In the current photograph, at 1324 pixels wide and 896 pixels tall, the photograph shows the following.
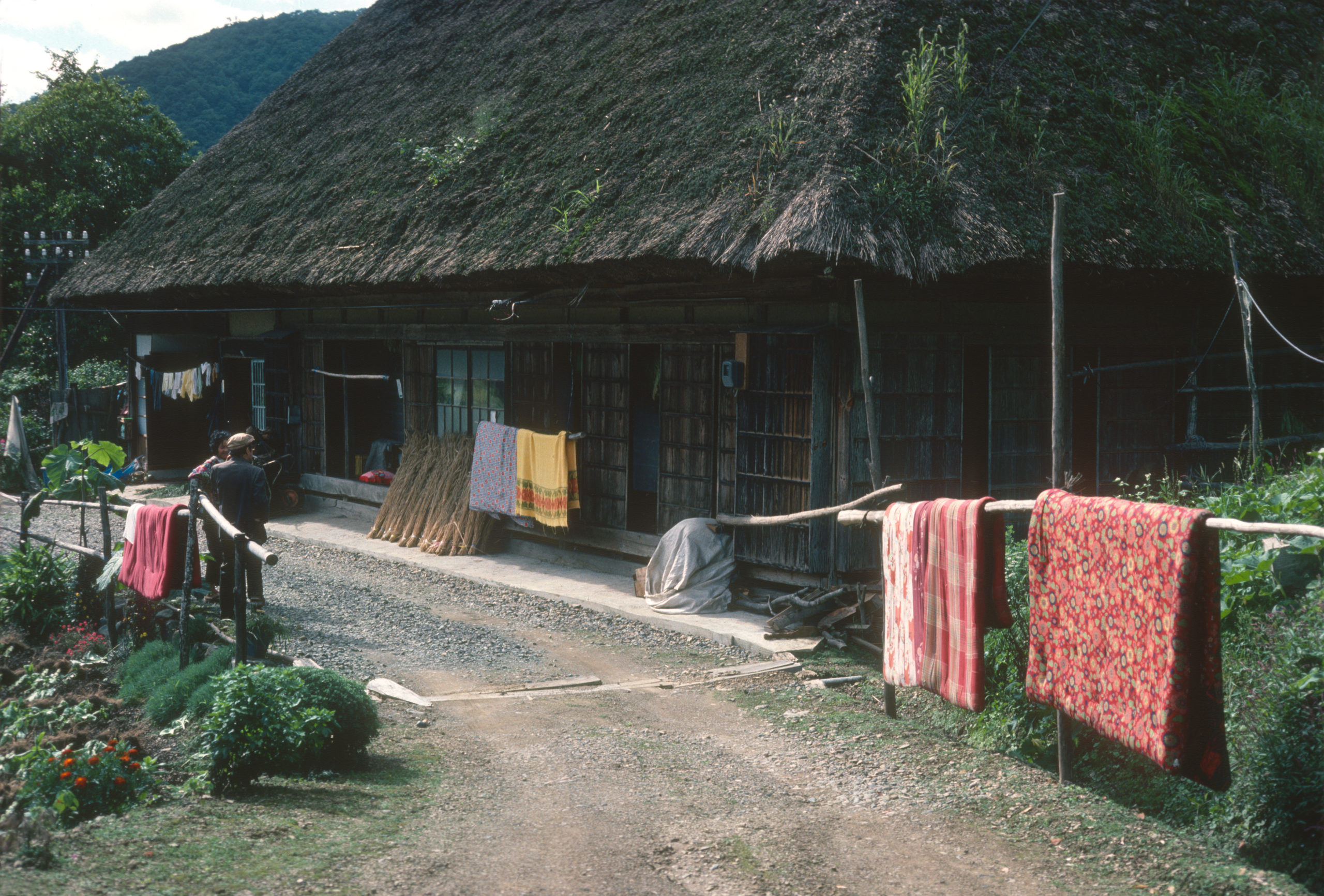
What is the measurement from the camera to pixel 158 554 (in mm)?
7023

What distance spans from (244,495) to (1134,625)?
6231mm

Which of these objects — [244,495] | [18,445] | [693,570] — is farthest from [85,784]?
[18,445]

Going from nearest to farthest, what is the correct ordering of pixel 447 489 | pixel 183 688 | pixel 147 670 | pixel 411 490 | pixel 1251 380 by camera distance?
pixel 183 688 < pixel 1251 380 < pixel 147 670 < pixel 447 489 < pixel 411 490

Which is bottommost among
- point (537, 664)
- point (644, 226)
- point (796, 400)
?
point (537, 664)

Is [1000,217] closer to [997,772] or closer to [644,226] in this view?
[644,226]

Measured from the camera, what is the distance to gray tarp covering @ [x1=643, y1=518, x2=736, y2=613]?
8.10 metres

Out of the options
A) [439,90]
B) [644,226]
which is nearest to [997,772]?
[644,226]

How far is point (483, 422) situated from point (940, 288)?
470cm

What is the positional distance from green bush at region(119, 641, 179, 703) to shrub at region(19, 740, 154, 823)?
1.60 m

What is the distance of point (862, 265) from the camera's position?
7008 mm

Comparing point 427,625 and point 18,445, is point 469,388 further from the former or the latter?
point 18,445

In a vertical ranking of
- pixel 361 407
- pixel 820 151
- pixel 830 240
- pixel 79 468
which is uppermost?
pixel 820 151

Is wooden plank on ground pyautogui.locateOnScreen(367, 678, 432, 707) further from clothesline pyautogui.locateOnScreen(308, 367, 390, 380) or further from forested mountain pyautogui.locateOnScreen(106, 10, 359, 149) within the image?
forested mountain pyautogui.locateOnScreen(106, 10, 359, 149)

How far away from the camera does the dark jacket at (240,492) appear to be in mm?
7625
